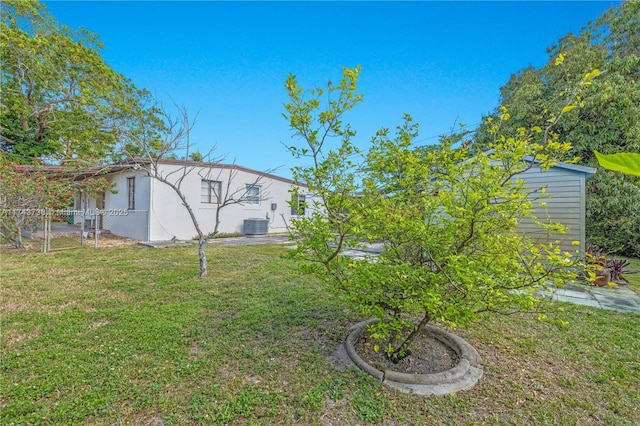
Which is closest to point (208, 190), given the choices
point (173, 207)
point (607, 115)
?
point (173, 207)

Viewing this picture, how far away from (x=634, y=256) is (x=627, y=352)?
992 cm

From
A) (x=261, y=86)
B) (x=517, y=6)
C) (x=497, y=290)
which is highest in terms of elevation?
(x=517, y=6)

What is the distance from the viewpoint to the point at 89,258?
6.92 meters

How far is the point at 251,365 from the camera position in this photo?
2.58 meters

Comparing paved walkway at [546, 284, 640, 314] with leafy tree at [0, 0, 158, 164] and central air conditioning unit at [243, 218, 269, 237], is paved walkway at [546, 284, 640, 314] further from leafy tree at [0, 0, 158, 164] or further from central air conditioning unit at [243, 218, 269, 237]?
leafy tree at [0, 0, 158, 164]

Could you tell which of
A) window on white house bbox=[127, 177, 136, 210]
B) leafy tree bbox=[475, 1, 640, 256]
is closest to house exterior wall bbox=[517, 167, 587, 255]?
leafy tree bbox=[475, 1, 640, 256]

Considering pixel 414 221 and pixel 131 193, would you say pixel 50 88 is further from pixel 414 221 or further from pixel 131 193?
pixel 414 221

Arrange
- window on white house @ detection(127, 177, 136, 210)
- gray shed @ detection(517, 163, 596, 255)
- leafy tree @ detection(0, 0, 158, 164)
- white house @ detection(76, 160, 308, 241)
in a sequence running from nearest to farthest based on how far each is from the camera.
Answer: gray shed @ detection(517, 163, 596, 255) → white house @ detection(76, 160, 308, 241) → window on white house @ detection(127, 177, 136, 210) → leafy tree @ detection(0, 0, 158, 164)

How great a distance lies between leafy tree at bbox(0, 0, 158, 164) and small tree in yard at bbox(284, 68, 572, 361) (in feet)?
39.2

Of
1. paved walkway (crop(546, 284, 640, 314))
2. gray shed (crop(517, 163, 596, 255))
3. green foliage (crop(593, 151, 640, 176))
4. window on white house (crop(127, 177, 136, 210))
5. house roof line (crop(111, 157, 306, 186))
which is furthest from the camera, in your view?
window on white house (crop(127, 177, 136, 210))

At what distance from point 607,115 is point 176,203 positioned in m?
14.5

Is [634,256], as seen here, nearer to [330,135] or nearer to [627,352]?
[627,352]

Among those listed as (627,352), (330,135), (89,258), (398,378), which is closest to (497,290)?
(398,378)

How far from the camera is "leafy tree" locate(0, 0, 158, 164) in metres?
11.9
